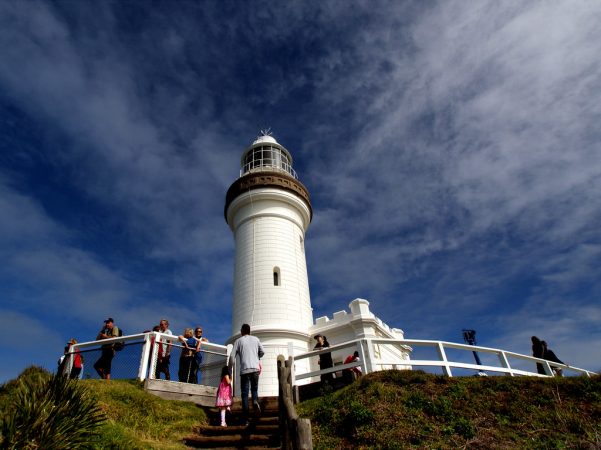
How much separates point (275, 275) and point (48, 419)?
1200 centimetres

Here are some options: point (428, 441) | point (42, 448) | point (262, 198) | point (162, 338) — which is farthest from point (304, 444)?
point (262, 198)

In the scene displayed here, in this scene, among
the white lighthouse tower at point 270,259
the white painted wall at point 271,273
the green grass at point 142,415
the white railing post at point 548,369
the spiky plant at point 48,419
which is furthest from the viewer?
the white lighthouse tower at point 270,259

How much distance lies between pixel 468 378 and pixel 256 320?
28.1 feet

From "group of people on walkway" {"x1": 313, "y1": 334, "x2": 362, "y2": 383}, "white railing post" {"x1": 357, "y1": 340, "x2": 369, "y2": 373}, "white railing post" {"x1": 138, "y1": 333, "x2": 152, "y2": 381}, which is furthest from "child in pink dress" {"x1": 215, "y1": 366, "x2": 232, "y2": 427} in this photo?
"white railing post" {"x1": 357, "y1": 340, "x2": 369, "y2": 373}

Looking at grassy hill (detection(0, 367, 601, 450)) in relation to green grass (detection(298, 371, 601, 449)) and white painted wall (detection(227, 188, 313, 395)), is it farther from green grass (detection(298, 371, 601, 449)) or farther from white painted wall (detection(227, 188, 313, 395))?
white painted wall (detection(227, 188, 313, 395))

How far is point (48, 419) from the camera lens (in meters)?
4.96

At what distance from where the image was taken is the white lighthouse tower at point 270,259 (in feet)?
49.9

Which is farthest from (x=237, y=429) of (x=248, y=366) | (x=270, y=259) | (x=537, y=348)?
(x=537, y=348)

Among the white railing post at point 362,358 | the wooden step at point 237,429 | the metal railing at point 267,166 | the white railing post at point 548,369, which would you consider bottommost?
the wooden step at point 237,429

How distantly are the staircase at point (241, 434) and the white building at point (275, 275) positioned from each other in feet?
15.6

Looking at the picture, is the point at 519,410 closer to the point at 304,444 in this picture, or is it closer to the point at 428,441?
the point at 428,441

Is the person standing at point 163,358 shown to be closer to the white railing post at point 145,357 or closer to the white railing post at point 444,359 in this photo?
the white railing post at point 145,357

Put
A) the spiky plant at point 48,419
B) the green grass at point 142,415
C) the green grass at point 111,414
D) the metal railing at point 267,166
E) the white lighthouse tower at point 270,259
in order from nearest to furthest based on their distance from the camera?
the spiky plant at point 48,419 < the green grass at point 111,414 < the green grass at point 142,415 < the white lighthouse tower at point 270,259 < the metal railing at point 267,166

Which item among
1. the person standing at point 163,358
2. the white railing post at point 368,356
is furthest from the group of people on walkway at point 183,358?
the white railing post at point 368,356
